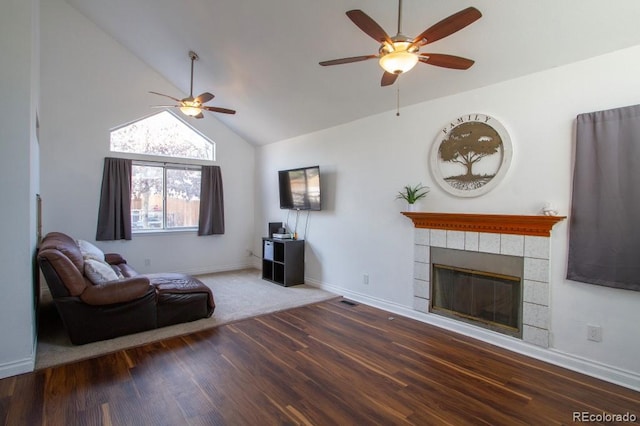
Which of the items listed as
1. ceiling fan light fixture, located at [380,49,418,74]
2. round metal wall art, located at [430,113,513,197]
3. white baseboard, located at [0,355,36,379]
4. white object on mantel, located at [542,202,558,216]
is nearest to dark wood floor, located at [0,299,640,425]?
white baseboard, located at [0,355,36,379]

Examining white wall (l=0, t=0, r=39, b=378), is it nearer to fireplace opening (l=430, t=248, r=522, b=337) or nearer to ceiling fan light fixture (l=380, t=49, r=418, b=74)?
ceiling fan light fixture (l=380, t=49, r=418, b=74)

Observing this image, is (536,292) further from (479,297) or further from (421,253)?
(421,253)

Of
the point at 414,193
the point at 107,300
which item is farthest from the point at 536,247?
the point at 107,300

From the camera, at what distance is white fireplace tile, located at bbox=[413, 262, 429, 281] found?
149 inches

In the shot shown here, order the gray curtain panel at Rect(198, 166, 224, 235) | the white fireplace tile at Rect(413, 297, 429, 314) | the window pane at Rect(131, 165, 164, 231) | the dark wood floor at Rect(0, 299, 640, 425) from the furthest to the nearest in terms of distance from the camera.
→ the gray curtain panel at Rect(198, 166, 224, 235)
the window pane at Rect(131, 165, 164, 231)
the white fireplace tile at Rect(413, 297, 429, 314)
the dark wood floor at Rect(0, 299, 640, 425)

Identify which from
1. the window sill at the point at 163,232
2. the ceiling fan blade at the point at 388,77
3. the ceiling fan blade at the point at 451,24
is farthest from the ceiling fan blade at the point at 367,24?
the window sill at the point at 163,232

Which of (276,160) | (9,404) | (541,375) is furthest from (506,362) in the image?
(276,160)

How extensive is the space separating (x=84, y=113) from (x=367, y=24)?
5.17 m

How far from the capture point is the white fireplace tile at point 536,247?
9.48ft

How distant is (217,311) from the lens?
4.09 metres

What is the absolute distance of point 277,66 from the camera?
161 inches

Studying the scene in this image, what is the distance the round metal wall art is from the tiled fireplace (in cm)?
34

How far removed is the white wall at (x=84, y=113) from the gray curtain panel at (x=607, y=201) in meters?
5.94

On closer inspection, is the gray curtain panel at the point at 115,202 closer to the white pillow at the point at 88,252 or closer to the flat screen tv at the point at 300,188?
the white pillow at the point at 88,252
